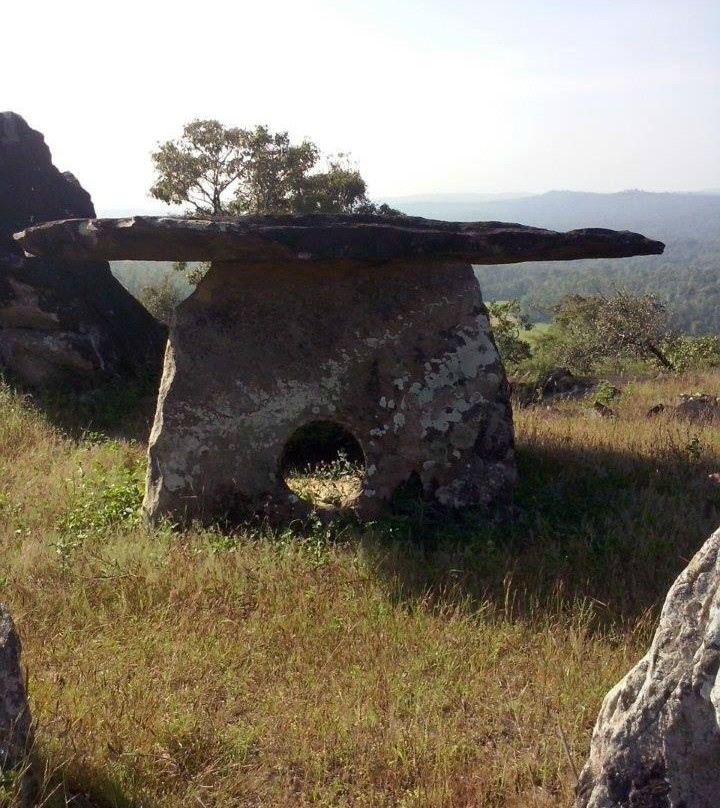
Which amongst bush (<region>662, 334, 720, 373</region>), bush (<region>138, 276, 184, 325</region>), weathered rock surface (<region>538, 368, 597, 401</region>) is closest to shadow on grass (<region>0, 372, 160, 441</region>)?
weathered rock surface (<region>538, 368, 597, 401</region>)

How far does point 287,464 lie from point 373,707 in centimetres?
421

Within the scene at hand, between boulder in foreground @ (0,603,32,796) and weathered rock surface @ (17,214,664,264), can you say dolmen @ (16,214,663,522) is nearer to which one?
weathered rock surface @ (17,214,664,264)

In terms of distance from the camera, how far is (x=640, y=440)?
7504 millimetres

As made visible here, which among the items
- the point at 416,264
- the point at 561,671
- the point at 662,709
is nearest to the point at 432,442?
the point at 416,264

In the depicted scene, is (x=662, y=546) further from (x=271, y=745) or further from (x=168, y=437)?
(x=168, y=437)

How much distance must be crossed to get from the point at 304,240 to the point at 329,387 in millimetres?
1118

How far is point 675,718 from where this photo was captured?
2125mm

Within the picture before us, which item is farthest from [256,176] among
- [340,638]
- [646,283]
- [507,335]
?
[646,283]

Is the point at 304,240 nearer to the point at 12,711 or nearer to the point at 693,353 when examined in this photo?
the point at 12,711

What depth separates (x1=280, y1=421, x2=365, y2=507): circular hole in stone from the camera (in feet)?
21.2

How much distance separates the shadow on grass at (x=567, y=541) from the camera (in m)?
4.64

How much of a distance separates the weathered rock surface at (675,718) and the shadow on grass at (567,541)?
216cm

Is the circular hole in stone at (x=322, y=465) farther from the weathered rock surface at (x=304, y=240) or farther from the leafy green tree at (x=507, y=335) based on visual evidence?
the leafy green tree at (x=507, y=335)

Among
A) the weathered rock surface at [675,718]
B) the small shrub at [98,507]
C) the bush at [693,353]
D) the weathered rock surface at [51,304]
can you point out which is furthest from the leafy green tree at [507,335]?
the weathered rock surface at [675,718]
